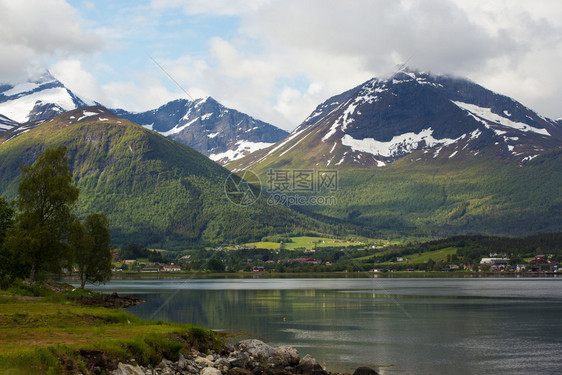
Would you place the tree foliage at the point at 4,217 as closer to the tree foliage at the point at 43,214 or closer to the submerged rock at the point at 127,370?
the tree foliage at the point at 43,214

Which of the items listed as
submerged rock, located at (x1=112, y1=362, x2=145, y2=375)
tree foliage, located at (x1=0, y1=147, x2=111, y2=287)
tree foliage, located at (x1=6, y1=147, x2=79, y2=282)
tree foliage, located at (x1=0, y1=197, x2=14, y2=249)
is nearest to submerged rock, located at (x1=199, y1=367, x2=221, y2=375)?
submerged rock, located at (x1=112, y1=362, x2=145, y2=375)

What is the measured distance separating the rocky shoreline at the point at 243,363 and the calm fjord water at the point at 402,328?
319 cm

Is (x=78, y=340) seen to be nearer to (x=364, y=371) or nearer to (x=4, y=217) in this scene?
(x=364, y=371)

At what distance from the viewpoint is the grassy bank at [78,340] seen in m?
22.7

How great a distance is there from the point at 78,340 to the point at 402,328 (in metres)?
35.3

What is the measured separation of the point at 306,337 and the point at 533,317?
29353mm

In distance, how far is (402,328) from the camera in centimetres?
5534

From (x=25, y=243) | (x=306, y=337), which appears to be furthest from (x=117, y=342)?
(x=25, y=243)

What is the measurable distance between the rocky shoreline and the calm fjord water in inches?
126

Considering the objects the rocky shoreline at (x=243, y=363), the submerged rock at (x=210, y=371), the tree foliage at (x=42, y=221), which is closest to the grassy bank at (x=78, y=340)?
the rocky shoreline at (x=243, y=363)

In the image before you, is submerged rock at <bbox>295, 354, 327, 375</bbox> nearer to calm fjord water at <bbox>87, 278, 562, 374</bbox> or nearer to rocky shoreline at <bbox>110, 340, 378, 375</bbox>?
rocky shoreline at <bbox>110, 340, 378, 375</bbox>

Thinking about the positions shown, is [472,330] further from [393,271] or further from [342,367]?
[393,271]

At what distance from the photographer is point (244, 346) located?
36938 mm

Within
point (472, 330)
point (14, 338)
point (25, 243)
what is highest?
point (25, 243)
